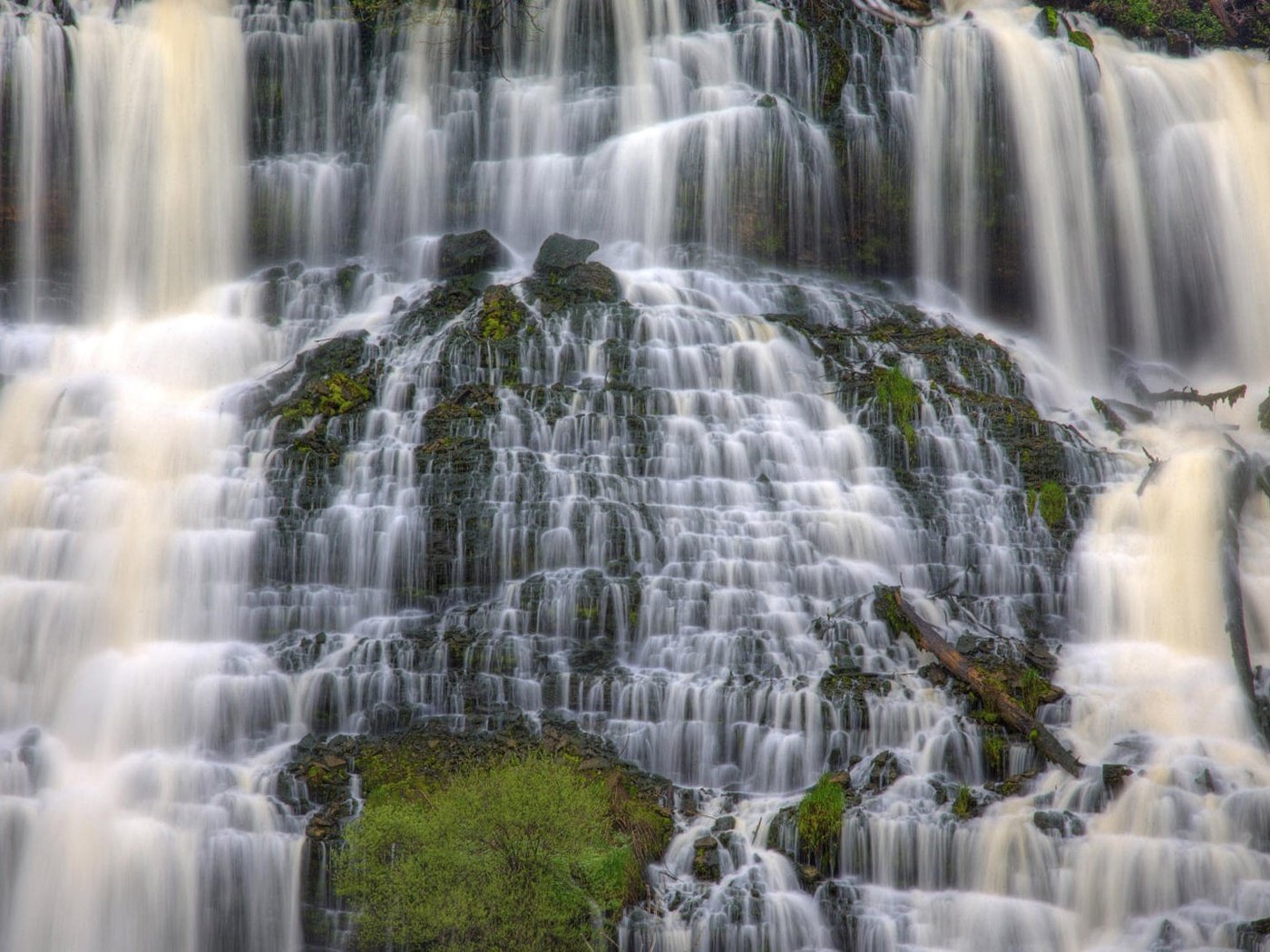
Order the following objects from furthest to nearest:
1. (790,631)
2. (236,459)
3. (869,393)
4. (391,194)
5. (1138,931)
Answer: (391,194), (869,393), (236,459), (790,631), (1138,931)

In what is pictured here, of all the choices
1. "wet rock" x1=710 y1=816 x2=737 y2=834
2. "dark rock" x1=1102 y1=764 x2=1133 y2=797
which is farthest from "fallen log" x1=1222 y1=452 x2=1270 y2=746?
"wet rock" x1=710 y1=816 x2=737 y2=834

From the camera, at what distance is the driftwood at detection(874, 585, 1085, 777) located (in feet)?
53.3

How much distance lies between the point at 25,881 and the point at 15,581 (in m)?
4.87

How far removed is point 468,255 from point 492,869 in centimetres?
1527

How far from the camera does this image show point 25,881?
613 inches

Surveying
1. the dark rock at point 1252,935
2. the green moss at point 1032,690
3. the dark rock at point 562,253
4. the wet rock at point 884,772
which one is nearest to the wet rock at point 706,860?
the wet rock at point 884,772

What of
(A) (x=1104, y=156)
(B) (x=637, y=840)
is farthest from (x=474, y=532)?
(A) (x=1104, y=156)

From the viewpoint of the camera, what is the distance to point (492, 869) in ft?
42.9

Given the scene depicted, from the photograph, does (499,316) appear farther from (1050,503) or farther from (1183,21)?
(1183,21)

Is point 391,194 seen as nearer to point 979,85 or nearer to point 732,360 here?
point 732,360

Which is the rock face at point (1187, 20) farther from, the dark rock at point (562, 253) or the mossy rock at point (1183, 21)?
the dark rock at point (562, 253)

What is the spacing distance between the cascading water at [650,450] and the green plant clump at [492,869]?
1421 millimetres

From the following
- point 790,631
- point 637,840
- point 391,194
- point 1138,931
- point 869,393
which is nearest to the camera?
point 1138,931

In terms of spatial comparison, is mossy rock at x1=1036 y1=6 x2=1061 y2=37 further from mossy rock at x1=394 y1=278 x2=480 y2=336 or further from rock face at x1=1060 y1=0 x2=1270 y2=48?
mossy rock at x1=394 y1=278 x2=480 y2=336
